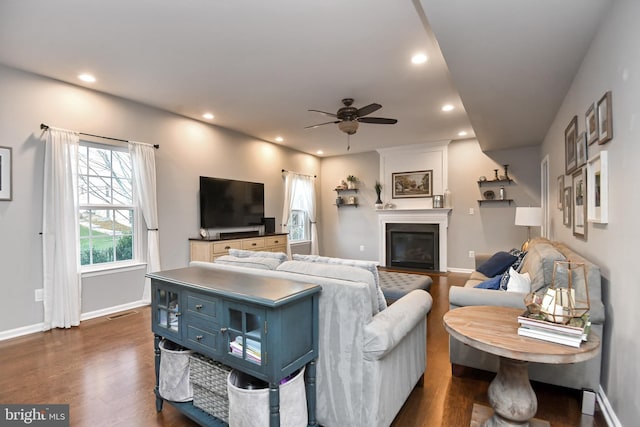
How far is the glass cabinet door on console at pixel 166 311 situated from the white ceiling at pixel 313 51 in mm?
1995

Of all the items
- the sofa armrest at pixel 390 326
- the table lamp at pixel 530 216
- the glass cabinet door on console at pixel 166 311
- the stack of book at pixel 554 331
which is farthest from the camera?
the table lamp at pixel 530 216

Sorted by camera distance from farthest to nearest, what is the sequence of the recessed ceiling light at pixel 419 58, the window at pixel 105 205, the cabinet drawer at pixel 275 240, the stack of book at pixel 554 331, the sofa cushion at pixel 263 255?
the cabinet drawer at pixel 275 240 → the window at pixel 105 205 → the recessed ceiling light at pixel 419 58 → the sofa cushion at pixel 263 255 → the stack of book at pixel 554 331

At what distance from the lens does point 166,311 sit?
1.92m

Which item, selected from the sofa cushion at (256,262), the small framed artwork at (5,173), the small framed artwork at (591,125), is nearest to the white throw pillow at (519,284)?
the small framed artwork at (591,125)

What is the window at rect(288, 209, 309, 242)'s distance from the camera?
7.20 m

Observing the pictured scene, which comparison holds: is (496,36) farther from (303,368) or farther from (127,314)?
(127,314)

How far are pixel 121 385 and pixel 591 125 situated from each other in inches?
153

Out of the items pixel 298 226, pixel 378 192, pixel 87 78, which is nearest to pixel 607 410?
pixel 87 78

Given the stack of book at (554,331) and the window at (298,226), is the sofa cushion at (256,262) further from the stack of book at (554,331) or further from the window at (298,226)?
the window at (298,226)

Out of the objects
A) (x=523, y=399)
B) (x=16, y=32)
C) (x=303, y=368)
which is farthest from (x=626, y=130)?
(x=16, y=32)

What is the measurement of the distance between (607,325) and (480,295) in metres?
0.70

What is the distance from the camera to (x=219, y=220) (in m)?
5.14

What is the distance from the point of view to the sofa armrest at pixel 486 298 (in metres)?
2.16

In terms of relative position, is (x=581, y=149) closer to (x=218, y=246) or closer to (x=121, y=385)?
(x=121, y=385)
